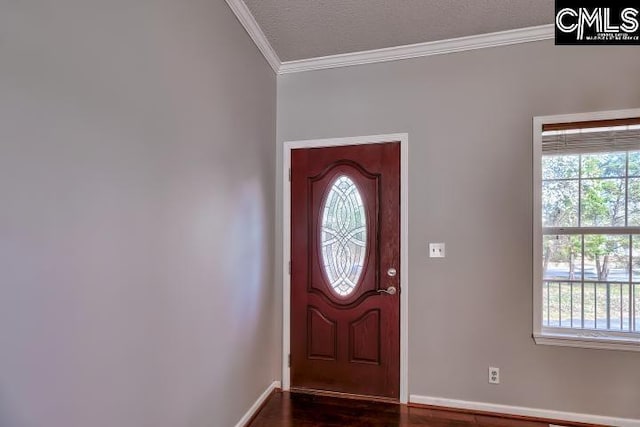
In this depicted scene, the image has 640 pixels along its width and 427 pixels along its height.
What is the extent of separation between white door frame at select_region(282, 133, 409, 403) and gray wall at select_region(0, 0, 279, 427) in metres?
0.61

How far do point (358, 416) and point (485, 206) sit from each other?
1.82 m

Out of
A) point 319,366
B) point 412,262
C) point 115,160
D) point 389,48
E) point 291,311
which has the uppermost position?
point 389,48

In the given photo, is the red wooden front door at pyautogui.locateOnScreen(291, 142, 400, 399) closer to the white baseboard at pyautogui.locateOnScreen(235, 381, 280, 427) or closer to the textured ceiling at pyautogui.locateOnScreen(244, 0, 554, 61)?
the white baseboard at pyautogui.locateOnScreen(235, 381, 280, 427)

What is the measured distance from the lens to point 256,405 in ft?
7.86

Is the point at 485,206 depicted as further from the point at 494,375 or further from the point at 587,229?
the point at 494,375

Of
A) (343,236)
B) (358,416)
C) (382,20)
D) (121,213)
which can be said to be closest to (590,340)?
(358,416)

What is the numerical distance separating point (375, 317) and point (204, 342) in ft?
4.52

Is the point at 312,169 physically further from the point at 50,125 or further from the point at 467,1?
the point at 50,125

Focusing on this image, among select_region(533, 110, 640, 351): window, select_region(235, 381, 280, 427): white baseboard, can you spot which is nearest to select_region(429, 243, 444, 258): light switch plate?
select_region(533, 110, 640, 351): window

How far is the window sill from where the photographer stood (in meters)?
2.16

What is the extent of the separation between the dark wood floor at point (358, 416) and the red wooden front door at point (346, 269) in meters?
0.15

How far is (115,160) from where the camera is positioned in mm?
1198

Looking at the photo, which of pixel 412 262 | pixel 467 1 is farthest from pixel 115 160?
pixel 467 1

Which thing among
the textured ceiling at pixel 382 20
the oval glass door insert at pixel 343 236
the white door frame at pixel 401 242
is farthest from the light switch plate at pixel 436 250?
the textured ceiling at pixel 382 20
